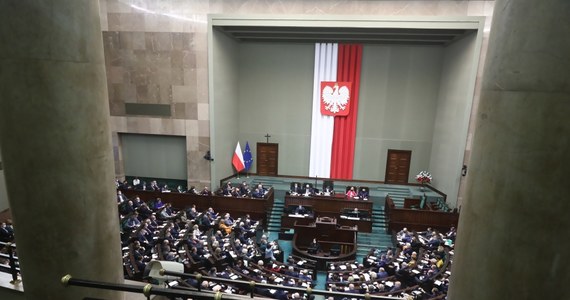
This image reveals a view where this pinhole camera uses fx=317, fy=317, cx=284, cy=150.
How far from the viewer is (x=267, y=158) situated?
707 inches

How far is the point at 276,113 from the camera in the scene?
17562 mm

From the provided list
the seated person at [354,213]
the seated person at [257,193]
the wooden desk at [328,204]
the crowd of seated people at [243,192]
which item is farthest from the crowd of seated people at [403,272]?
the crowd of seated people at [243,192]

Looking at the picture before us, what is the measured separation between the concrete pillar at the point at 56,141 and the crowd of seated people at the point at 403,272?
651 centimetres

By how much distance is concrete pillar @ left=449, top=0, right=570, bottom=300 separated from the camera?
62.3 inches

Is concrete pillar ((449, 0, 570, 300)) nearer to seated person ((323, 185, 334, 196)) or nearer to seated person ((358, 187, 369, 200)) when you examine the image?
seated person ((358, 187, 369, 200))

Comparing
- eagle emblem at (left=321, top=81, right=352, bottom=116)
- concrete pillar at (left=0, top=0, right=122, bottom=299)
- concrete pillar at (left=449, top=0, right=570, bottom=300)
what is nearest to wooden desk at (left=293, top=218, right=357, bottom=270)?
eagle emblem at (left=321, top=81, right=352, bottom=116)

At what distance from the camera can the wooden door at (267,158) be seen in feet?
58.6

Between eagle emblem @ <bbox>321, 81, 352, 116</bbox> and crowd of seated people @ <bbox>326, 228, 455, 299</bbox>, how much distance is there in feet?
25.6

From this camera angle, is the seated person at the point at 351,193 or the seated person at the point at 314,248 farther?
the seated person at the point at 351,193

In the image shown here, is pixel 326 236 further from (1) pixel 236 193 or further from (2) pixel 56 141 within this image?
(2) pixel 56 141

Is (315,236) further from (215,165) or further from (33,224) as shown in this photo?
(33,224)

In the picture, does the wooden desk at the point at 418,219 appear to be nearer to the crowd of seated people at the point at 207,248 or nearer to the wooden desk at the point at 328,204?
the wooden desk at the point at 328,204

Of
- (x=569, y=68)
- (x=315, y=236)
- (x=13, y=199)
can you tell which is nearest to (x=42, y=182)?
(x=13, y=199)

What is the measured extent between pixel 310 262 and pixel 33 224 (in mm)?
8229
